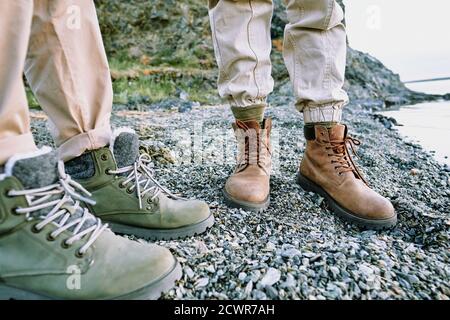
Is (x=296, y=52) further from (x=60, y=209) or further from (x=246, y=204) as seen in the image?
(x=60, y=209)

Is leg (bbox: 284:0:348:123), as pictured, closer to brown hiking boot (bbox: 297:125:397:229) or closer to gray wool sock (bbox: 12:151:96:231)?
brown hiking boot (bbox: 297:125:397:229)

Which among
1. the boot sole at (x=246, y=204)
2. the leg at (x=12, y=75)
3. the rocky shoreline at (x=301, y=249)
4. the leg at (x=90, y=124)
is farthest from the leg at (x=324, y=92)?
the leg at (x=12, y=75)

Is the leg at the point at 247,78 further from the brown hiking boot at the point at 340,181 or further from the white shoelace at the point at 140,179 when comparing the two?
the white shoelace at the point at 140,179

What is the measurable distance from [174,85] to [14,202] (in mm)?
9804

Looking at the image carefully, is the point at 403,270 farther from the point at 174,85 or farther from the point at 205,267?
the point at 174,85

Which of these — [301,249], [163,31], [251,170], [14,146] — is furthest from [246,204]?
[163,31]

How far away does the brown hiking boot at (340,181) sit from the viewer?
1.60 meters

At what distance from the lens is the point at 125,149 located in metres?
1.27

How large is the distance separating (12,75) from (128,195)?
20.5 inches

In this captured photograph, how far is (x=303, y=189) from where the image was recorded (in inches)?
77.9

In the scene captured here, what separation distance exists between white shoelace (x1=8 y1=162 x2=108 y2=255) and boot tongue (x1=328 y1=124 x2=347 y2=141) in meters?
1.13

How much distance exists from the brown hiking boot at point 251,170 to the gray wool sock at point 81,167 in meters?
0.67

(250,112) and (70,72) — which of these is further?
(250,112)

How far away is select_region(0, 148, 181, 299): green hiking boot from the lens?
0.90 m
